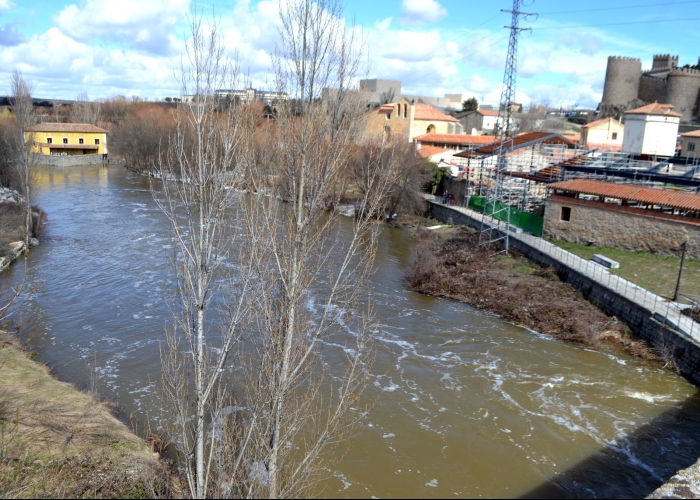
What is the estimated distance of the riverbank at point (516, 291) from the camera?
47.7 ft

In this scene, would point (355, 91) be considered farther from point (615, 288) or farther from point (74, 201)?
point (74, 201)

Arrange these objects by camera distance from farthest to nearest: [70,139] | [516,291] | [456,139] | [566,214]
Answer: [70,139], [456,139], [566,214], [516,291]

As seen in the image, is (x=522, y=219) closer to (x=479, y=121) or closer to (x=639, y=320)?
(x=639, y=320)

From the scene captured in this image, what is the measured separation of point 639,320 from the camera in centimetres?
1416

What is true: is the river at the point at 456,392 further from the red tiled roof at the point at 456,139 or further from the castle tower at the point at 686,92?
the castle tower at the point at 686,92

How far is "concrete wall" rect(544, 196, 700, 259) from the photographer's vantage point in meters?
17.7

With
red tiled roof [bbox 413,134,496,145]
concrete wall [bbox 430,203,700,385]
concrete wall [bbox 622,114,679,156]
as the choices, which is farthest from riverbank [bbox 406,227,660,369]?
red tiled roof [bbox 413,134,496,145]

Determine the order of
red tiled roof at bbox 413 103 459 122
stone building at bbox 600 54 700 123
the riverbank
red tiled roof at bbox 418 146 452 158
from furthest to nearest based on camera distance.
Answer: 1. red tiled roof at bbox 413 103 459 122
2. stone building at bbox 600 54 700 123
3. red tiled roof at bbox 418 146 452 158
4. the riverbank

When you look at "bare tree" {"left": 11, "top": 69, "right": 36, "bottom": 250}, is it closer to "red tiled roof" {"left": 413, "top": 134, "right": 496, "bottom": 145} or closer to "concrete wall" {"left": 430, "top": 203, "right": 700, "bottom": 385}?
"concrete wall" {"left": 430, "top": 203, "right": 700, "bottom": 385}

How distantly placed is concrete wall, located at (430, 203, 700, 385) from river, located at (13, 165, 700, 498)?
50cm

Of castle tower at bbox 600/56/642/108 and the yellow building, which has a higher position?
castle tower at bbox 600/56/642/108

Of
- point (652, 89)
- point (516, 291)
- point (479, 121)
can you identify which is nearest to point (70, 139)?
point (479, 121)

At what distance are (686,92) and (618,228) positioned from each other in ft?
134

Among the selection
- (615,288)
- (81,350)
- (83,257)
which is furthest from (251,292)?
(83,257)
